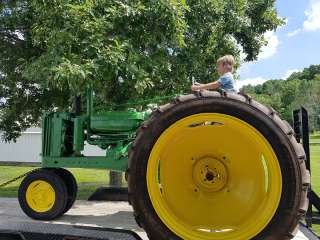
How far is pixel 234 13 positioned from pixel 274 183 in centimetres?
708

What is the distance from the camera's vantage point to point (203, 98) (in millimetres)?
3863

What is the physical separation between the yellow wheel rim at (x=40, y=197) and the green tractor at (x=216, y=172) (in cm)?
289

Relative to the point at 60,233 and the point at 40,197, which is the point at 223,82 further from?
the point at 40,197

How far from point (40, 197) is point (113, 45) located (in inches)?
100

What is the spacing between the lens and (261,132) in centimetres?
377

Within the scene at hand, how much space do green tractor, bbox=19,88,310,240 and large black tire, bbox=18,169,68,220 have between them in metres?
2.78

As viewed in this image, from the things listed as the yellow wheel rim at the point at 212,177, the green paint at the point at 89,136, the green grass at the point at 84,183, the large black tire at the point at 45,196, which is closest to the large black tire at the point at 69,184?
the green paint at the point at 89,136

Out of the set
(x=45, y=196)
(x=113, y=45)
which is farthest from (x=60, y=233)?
(x=113, y=45)

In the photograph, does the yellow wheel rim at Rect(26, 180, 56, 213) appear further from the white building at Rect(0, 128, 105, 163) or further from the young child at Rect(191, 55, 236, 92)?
the white building at Rect(0, 128, 105, 163)

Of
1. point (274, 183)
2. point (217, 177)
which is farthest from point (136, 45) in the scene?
point (274, 183)

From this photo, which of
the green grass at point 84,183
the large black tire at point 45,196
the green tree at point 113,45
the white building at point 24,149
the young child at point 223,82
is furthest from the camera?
the white building at point 24,149

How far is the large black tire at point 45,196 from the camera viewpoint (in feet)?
22.2

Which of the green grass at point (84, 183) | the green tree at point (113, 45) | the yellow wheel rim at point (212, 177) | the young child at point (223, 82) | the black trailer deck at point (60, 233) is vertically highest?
the green tree at point (113, 45)

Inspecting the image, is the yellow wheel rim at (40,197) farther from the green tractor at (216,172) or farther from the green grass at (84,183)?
the green grass at (84,183)
